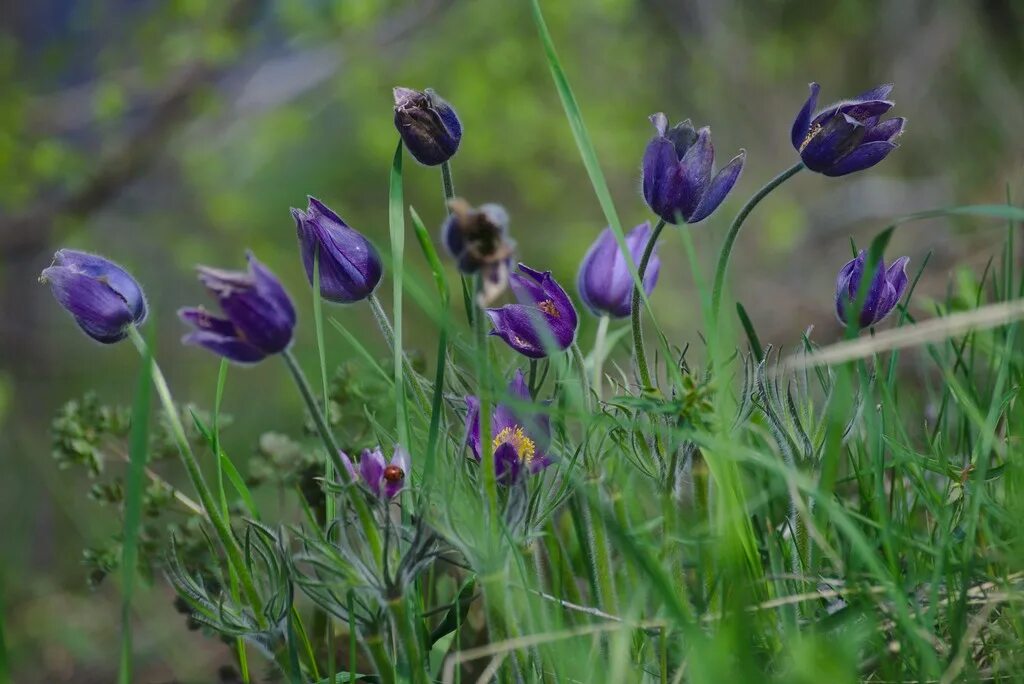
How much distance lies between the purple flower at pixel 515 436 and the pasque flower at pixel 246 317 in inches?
6.3

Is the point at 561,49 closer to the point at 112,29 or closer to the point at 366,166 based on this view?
the point at 366,166

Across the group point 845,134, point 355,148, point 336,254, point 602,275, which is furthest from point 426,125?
point 355,148

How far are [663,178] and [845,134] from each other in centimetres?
15

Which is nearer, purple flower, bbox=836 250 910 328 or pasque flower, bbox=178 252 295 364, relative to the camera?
pasque flower, bbox=178 252 295 364

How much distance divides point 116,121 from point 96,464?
2820 mm

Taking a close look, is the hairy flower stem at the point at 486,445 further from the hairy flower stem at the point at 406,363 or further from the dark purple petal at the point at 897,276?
the dark purple petal at the point at 897,276

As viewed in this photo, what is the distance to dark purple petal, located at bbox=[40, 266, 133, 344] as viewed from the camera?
0.74 m

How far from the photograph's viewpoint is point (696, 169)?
0.76 m

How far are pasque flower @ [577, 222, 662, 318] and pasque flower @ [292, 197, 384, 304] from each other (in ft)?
0.73

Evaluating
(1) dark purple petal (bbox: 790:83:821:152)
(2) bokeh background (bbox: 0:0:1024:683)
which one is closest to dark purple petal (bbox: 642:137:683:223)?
(1) dark purple petal (bbox: 790:83:821:152)

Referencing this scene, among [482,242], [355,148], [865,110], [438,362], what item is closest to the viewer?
[482,242]

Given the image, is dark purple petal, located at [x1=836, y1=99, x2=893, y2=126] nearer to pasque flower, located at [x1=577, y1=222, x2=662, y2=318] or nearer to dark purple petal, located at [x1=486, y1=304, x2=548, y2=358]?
pasque flower, located at [x1=577, y1=222, x2=662, y2=318]

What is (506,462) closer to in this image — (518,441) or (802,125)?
(518,441)

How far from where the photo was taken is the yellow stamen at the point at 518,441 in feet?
2.43
